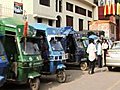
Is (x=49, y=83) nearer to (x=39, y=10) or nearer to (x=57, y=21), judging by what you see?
(x=39, y=10)

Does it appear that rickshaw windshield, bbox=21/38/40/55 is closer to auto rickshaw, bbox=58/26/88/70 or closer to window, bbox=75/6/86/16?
auto rickshaw, bbox=58/26/88/70

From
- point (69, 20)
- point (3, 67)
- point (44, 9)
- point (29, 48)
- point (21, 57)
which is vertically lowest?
point (3, 67)

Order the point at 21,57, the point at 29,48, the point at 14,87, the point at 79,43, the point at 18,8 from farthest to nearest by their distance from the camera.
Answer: the point at 18,8
the point at 79,43
the point at 14,87
the point at 29,48
the point at 21,57

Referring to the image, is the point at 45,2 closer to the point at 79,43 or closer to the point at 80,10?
the point at 79,43

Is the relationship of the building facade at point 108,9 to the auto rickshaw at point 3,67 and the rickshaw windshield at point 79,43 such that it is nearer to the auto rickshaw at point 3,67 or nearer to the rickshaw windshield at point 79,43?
the rickshaw windshield at point 79,43

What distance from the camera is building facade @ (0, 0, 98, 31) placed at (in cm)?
2586

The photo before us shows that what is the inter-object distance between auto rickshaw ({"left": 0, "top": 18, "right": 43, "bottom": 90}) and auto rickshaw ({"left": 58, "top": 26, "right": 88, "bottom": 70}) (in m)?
7.12

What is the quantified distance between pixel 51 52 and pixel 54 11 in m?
19.1

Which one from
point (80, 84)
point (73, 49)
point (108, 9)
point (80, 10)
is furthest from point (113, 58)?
point (108, 9)

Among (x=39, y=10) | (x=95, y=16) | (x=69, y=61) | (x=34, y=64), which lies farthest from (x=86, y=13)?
(x=34, y=64)

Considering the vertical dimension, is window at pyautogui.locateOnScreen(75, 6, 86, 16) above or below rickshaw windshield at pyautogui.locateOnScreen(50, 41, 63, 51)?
above

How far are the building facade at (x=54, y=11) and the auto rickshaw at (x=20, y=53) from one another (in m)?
5.25

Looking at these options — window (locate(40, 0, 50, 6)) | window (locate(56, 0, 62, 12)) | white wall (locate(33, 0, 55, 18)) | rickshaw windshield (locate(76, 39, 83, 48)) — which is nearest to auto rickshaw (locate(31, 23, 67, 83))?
rickshaw windshield (locate(76, 39, 83, 48))

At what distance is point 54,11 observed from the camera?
105ft
